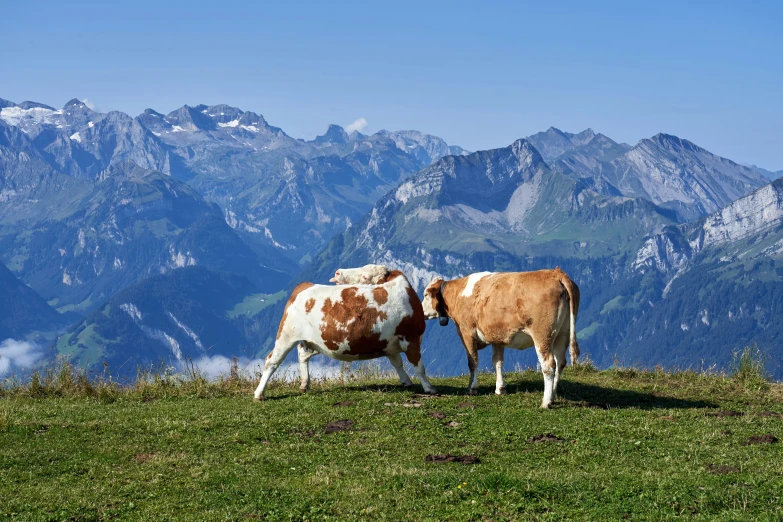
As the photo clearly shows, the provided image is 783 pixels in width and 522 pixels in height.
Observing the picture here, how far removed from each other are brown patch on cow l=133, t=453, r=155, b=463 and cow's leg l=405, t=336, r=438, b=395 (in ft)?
24.1

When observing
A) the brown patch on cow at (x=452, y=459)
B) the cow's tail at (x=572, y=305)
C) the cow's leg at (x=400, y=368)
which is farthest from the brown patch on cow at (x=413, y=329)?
the brown patch on cow at (x=452, y=459)

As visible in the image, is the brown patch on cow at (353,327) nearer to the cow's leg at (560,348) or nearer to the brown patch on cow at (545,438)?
the cow's leg at (560,348)

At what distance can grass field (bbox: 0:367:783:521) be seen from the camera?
11336 mm

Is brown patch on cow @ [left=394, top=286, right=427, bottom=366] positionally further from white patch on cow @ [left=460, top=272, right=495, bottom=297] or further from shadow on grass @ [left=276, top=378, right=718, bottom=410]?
white patch on cow @ [left=460, top=272, right=495, bottom=297]

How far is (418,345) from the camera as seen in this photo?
796 inches

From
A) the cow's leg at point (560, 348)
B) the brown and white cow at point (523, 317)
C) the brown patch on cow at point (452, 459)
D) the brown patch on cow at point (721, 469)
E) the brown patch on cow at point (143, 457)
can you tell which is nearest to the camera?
the brown patch on cow at point (721, 469)

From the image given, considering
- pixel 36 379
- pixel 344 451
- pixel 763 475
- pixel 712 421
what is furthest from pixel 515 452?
pixel 36 379

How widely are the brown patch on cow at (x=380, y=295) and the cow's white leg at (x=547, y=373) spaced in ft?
13.1

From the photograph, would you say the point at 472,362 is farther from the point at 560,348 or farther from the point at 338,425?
the point at 338,425

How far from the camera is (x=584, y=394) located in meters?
20.4

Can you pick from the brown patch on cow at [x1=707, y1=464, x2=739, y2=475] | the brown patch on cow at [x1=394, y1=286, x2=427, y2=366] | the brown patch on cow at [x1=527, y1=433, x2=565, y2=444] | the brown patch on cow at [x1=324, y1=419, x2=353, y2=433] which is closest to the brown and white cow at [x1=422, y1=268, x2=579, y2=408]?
the brown patch on cow at [x1=394, y1=286, x2=427, y2=366]

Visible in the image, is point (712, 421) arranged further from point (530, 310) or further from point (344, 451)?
point (344, 451)

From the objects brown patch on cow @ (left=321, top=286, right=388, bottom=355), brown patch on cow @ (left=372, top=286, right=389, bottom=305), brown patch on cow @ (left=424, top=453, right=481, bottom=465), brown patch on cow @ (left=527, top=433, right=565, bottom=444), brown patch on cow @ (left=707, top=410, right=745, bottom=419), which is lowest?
brown patch on cow @ (left=424, top=453, right=481, bottom=465)

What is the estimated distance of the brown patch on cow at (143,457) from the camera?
1423 centimetres
